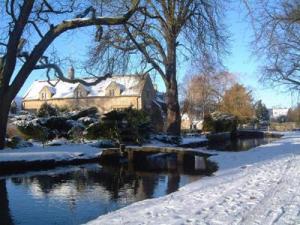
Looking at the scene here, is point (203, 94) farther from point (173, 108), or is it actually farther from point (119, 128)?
point (119, 128)

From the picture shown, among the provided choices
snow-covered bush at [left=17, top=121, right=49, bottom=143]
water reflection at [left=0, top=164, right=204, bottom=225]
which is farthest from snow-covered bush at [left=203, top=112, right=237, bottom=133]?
water reflection at [left=0, top=164, right=204, bottom=225]

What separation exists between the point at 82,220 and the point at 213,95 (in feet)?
208

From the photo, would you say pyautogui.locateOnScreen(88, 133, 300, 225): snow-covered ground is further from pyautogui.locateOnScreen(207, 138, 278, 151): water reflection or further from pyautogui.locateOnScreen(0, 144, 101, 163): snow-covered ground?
pyautogui.locateOnScreen(207, 138, 278, 151): water reflection

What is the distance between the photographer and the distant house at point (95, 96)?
67.4 m

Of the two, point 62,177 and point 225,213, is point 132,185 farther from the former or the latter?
point 225,213

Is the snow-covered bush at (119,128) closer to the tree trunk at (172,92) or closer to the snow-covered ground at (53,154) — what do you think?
the snow-covered ground at (53,154)

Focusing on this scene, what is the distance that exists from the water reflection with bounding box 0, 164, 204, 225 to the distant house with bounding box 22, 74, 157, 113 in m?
47.5

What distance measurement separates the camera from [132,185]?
15109 millimetres

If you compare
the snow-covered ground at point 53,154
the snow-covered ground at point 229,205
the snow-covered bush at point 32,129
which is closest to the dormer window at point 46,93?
the snow-covered bush at point 32,129

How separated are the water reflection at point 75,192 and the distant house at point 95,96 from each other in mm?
47462

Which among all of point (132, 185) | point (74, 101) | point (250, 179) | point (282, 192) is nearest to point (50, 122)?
point (132, 185)

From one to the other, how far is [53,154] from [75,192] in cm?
722

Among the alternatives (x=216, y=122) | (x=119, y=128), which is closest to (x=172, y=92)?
(x=119, y=128)

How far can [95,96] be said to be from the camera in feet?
229
